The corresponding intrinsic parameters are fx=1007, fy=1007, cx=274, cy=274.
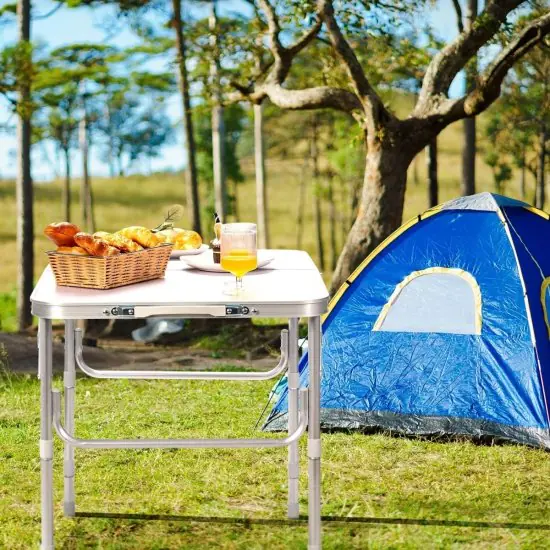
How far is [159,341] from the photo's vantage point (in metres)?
11.7

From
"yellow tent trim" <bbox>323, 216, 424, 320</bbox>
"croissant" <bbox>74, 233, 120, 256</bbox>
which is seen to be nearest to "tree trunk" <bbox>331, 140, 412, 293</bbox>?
"yellow tent trim" <bbox>323, 216, 424, 320</bbox>

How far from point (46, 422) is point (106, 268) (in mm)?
645

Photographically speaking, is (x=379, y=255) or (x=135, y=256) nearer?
(x=135, y=256)

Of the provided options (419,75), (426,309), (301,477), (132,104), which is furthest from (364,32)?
(132,104)

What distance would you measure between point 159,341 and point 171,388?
384cm

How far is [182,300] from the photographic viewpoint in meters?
3.76

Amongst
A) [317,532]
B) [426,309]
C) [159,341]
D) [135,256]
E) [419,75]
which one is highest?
[419,75]

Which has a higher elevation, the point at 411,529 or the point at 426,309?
the point at 426,309

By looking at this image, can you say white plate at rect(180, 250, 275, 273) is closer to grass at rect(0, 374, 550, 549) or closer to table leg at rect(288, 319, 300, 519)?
table leg at rect(288, 319, 300, 519)

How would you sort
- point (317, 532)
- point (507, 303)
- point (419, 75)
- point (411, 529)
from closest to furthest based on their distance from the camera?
point (317, 532)
point (411, 529)
point (507, 303)
point (419, 75)

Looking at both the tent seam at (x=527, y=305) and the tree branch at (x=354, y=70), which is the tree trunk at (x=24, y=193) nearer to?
the tree branch at (x=354, y=70)

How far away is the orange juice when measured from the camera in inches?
155

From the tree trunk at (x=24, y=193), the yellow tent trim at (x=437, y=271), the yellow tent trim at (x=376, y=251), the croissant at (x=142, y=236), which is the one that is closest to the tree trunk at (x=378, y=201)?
the yellow tent trim at (x=376, y=251)

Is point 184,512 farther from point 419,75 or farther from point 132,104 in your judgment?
point 132,104
